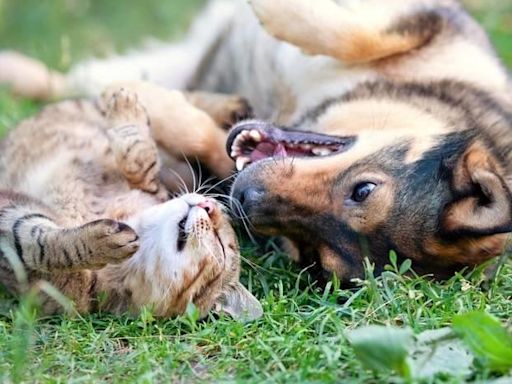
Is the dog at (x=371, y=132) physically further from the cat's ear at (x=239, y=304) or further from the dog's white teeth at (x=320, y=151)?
the cat's ear at (x=239, y=304)

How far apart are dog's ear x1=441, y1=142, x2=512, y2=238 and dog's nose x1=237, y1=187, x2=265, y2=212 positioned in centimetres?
79

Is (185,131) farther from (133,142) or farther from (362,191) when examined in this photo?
(362,191)

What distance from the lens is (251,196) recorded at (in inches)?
170

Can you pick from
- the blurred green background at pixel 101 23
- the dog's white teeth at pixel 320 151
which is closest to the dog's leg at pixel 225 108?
the dog's white teeth at pixel 320 151

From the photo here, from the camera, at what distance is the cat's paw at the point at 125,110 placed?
507 centimetres

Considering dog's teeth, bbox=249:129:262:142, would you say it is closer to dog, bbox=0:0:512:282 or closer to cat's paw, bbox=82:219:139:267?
dog, bbox=0:0:512:282

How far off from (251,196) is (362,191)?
0.48 meters

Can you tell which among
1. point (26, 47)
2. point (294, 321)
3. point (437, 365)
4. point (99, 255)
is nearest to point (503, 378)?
point (437, 365)

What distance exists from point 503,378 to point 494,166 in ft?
4.59

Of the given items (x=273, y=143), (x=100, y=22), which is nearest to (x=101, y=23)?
(x=100, y=22)

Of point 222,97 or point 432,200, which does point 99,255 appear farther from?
point 222,97

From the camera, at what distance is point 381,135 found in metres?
4.57

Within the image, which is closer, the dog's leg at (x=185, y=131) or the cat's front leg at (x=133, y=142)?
the cat's front leg at (x=133, y=142)

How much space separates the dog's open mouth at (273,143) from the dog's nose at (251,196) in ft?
0.96
